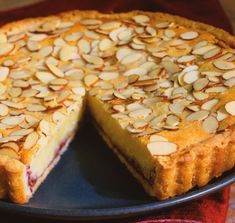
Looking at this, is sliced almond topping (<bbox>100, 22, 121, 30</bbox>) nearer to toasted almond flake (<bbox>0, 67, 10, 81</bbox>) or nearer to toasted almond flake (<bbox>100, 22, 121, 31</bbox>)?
toasted almond flake (<bbox>100, 22, 121, 31</bbox>)

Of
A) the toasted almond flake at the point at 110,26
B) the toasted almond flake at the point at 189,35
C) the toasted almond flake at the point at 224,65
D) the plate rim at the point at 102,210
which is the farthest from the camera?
the toasted almond flake at the point at 110,26

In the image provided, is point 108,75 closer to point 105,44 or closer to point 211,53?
point 105,44

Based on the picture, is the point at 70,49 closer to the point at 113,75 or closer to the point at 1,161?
the point at 113,75

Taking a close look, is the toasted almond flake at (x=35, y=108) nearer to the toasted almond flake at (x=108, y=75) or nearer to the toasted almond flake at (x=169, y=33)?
the toasted almond flake at (x=108, y=75)

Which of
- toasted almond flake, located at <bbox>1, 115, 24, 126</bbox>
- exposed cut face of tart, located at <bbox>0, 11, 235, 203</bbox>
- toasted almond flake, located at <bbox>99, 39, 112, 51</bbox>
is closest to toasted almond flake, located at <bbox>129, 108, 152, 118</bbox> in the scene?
exposed cut face of tart, located at <bbox>0, 11, 235, 203</bbox>

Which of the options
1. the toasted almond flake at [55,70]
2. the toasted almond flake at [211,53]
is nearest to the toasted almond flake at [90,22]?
the toasted almond flake at [55,70]

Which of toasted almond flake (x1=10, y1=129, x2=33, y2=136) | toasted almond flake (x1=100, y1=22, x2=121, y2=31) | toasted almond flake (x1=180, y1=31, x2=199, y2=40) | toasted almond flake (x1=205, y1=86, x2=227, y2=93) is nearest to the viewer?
toasted almond flake (x1=10, y1=129, x2=33, y2=136)
